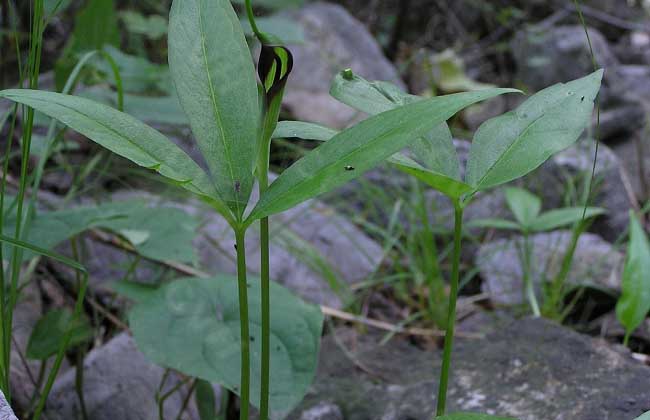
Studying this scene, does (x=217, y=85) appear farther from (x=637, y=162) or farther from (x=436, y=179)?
(x=637, y=162)

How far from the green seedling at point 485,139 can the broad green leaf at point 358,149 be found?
5cm

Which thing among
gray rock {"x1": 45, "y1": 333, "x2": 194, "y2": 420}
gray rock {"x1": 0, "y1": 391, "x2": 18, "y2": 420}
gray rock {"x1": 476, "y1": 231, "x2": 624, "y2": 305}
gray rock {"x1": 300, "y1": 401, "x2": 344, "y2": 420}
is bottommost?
gray rock {"x1": 300, "y1": 401, "x2": 344, "y2": 420}

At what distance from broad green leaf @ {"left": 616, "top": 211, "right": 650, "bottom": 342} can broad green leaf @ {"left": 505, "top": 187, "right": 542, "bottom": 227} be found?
33 cm

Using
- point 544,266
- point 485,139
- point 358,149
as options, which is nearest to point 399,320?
point 544,266

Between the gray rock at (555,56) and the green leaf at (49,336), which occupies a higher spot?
the gray rock at (555,56)

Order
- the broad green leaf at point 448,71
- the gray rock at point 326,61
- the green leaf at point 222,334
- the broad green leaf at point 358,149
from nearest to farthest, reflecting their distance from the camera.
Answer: the broad green leaf at point 358,149
the green leaf at point 222,334
the gray rock at point 326,61
the broad green leaf at point 448,71

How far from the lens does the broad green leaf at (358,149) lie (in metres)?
0.49

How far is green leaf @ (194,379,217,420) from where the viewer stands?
3.01 ft

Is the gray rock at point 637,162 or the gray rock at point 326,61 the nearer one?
the gray rock at point 637,162

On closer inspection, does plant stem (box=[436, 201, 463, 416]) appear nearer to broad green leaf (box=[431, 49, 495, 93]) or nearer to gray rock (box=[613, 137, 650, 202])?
gray rock (box=[613, 137, 650, 202])

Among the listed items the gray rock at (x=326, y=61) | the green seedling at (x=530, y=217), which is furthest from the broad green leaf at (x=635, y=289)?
the gray rock at (x=326, y=61)

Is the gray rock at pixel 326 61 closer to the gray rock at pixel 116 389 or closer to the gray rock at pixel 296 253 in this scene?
the gray rock at pixel 296 253

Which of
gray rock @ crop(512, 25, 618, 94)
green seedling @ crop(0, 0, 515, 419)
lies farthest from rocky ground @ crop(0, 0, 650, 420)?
green seedling @ crop(0, 0, 515, 419)

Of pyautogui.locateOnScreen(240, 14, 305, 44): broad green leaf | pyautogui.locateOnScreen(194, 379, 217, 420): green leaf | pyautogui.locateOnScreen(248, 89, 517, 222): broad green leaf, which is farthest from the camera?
pyautogui.locateOnScreen(240, 14, 305, 44): broad green leaf
